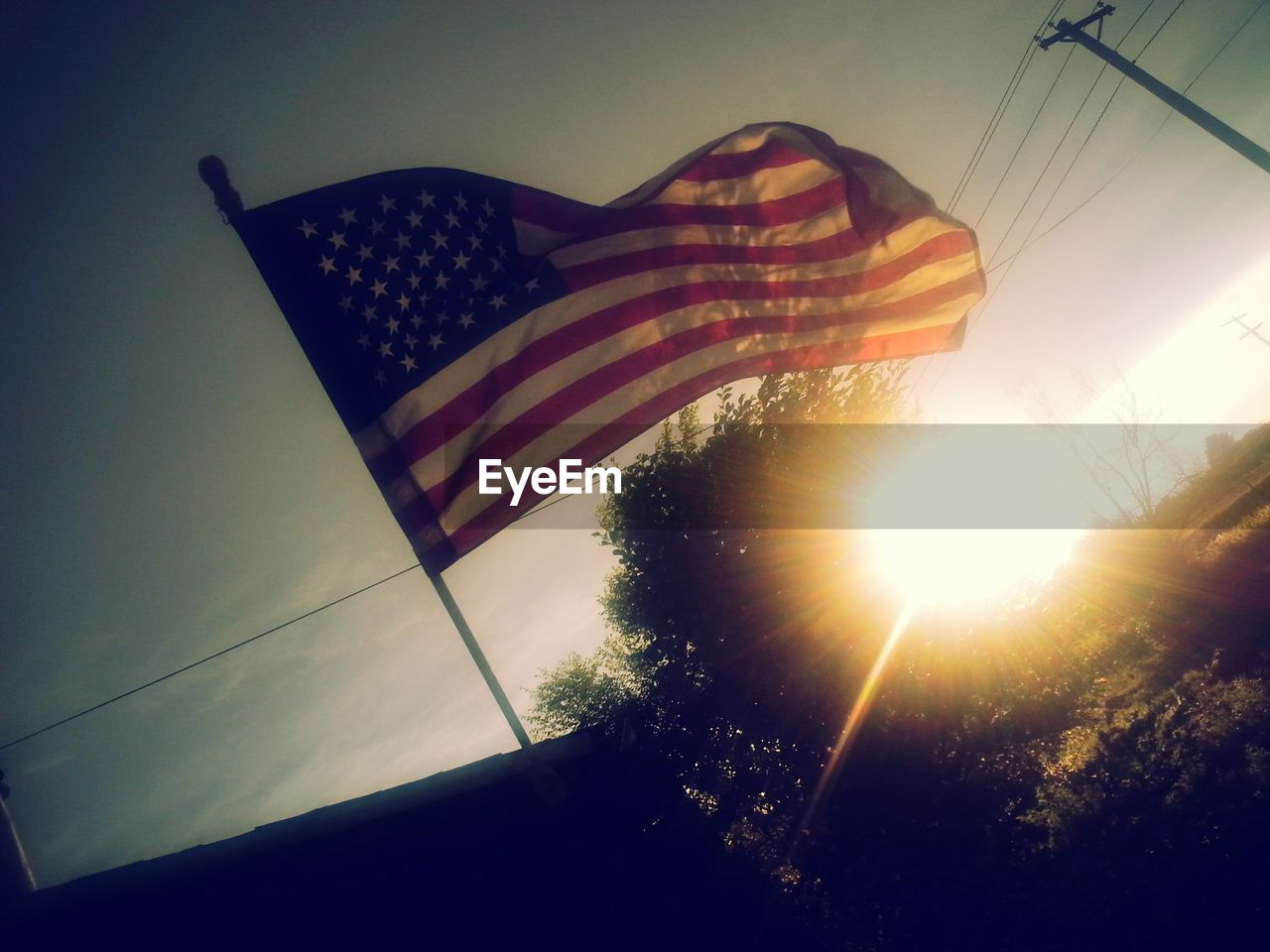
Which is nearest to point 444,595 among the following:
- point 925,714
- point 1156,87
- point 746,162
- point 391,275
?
point 391,275

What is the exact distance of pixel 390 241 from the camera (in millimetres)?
3865

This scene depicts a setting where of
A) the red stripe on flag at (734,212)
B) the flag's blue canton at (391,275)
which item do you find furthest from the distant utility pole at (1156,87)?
the flag's blue canton at (391,275)

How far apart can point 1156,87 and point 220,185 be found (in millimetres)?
10998

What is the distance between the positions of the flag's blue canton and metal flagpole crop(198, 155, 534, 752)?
0.43 feet

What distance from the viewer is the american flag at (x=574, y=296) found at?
365 cm

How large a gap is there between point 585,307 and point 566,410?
0.95m

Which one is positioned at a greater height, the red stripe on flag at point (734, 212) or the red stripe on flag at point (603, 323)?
the red stripe on flag at point (734, 212)

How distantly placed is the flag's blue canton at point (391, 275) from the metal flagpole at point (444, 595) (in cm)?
13

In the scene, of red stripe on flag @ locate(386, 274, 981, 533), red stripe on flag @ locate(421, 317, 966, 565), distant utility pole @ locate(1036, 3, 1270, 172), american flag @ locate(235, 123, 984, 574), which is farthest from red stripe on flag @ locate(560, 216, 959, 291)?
distant utility pole @ locate(1036, 3, 1270, 172)

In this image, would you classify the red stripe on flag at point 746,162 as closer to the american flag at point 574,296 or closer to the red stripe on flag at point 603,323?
the american flag at point 574,296

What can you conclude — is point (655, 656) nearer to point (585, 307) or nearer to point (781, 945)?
point (781, 945)

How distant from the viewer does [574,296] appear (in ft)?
14.3

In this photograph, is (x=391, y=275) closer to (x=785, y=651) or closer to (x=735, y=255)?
(x=735, y=255)

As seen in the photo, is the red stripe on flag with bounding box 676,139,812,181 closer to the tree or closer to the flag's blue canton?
the flag's blue canton
